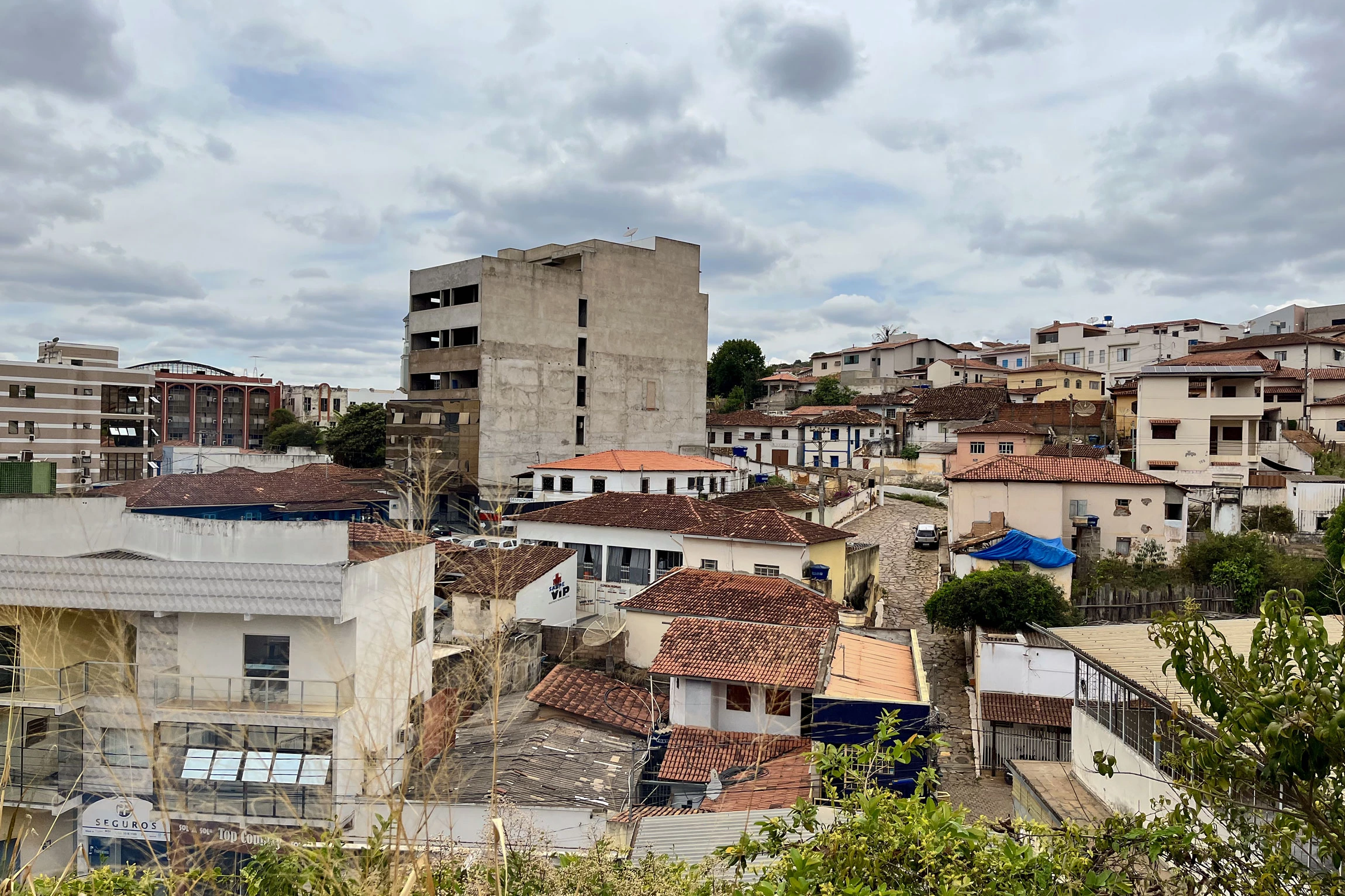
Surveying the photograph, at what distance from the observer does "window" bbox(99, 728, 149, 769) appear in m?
9.48

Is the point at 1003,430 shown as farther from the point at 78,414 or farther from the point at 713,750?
the point at 78,414

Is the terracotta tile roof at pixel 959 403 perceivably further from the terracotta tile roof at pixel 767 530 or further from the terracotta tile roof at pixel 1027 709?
the terracotta tile roof at pixel 1027 709

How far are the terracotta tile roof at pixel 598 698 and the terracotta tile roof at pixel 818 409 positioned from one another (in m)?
32.9

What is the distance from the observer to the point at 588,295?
127 ft

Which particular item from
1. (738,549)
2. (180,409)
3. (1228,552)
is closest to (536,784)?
(738,549)

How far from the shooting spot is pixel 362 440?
4556 cm

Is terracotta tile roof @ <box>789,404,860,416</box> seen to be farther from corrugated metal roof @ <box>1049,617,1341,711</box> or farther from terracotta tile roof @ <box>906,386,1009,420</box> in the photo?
corrugated metal roof @ <box>1049,617,1341,711</box>

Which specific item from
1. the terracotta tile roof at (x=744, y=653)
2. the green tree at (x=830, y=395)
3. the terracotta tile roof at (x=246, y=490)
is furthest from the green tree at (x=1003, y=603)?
the green tree at (x=830, y=395)

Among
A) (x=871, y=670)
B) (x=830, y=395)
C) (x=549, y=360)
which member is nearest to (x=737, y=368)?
(x=830, y=395)

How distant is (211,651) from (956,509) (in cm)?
1855

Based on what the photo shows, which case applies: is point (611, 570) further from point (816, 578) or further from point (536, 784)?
point (536, 784)

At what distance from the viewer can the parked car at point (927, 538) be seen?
27.7m

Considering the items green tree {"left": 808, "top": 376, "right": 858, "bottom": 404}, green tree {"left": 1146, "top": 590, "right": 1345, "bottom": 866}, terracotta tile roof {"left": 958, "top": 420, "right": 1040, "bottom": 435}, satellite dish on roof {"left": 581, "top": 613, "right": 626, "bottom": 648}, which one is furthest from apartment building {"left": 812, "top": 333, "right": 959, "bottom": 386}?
green tree {"left": 1146, "top": 590, "right": 1345, "bottom": 866}

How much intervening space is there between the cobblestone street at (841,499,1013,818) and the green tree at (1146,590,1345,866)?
124 centimetres
